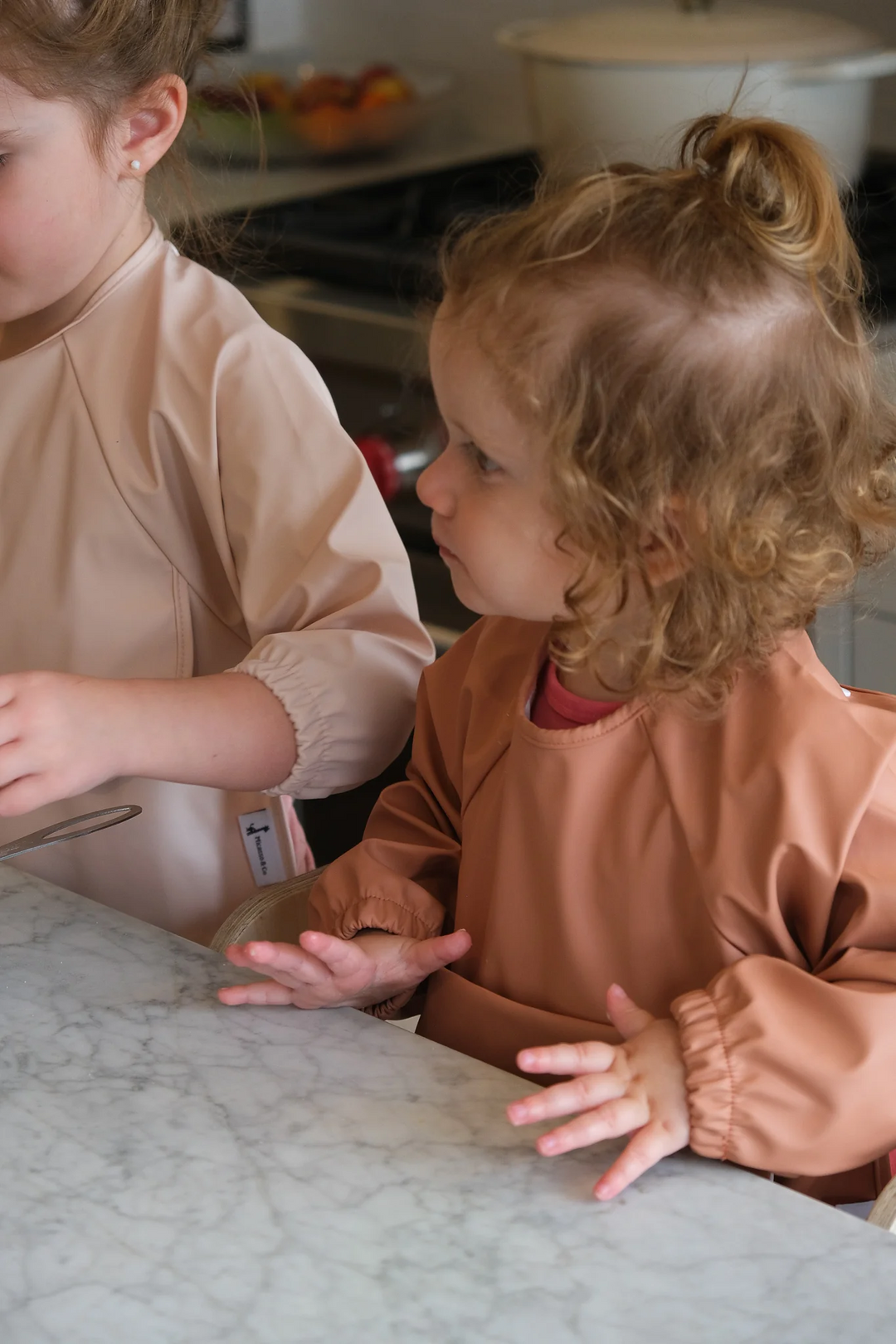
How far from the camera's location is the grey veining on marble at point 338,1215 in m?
0.57

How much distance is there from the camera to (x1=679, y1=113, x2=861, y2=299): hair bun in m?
0.75

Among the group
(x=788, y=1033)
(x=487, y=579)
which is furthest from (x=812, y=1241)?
(x=487, y=579)

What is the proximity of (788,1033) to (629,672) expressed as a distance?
0.23 metres

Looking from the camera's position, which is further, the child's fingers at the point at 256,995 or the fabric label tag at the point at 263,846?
the fabric label tag at the point at 263,846

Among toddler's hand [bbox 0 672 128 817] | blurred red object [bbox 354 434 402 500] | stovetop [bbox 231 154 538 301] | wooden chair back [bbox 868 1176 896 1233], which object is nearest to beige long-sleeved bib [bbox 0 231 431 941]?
toddler's hand [bbox 0 672 128 817]

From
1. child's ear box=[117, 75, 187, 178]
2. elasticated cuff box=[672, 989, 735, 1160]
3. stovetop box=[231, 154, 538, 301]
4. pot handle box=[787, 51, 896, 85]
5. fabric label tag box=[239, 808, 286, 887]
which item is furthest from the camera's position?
stovetop box=[231, 154, 538, 301]

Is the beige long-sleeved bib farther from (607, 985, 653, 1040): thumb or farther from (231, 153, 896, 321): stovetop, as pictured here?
(231, 153, 896, 321): stovetop

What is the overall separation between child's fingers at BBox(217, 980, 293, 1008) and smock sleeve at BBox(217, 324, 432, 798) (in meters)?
0.20

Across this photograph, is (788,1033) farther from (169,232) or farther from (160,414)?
(169,232)

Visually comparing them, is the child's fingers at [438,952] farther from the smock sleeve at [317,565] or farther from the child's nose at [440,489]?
the child's nose at [440,489]

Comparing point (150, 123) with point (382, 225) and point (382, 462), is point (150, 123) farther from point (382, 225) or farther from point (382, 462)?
point (382, 225)

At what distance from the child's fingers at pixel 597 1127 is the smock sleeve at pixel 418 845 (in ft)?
0.87

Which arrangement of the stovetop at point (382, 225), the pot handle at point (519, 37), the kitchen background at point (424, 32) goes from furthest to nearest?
the kitchen background at point (424, 32), the stovetop at point (382, 225), the pot handle at point (519, 37)

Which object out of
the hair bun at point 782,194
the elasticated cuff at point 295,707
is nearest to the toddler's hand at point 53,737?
the elasticated cuff at point 295,707
